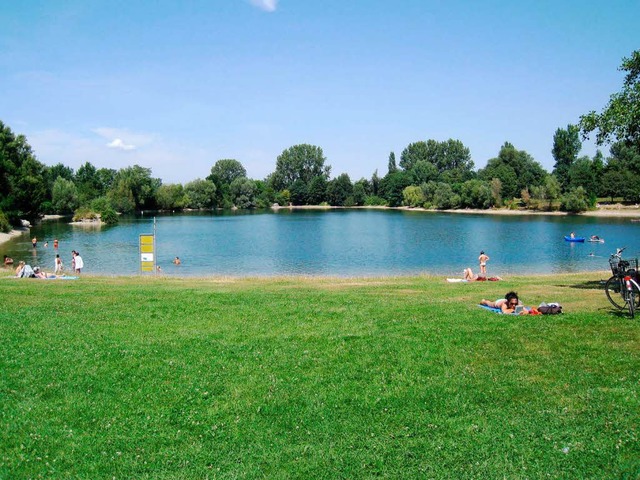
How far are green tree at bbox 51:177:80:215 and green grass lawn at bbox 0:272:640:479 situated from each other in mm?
126863

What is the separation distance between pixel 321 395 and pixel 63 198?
445 feet

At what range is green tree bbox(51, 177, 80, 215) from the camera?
128 meters

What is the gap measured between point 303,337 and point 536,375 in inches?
199

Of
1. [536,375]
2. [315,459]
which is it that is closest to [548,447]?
[536,375]

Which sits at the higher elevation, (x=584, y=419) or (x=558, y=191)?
(x=558, y=191)

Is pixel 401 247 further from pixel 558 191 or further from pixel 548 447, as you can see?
pixel 558 191

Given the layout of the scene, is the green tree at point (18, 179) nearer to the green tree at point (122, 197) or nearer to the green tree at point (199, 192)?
the green tree at point (122, 197)

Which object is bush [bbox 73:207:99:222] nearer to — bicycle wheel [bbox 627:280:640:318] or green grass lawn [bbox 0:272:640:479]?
green grass lawn [bbox 0:272:640:479]

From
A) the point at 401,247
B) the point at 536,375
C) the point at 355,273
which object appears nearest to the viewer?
the point at 536,375

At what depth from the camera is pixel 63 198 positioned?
422ft

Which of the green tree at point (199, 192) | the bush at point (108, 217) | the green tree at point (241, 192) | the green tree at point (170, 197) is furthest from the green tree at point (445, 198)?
the bush at point (108, 217)

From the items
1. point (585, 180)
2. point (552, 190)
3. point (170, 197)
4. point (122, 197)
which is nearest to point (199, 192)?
point (170, 197)

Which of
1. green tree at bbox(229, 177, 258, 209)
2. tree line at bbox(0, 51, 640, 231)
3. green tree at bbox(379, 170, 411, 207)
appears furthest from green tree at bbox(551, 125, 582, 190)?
green tree at bbox(229, 177, 258, 209)

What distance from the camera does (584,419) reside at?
26.9 ft
